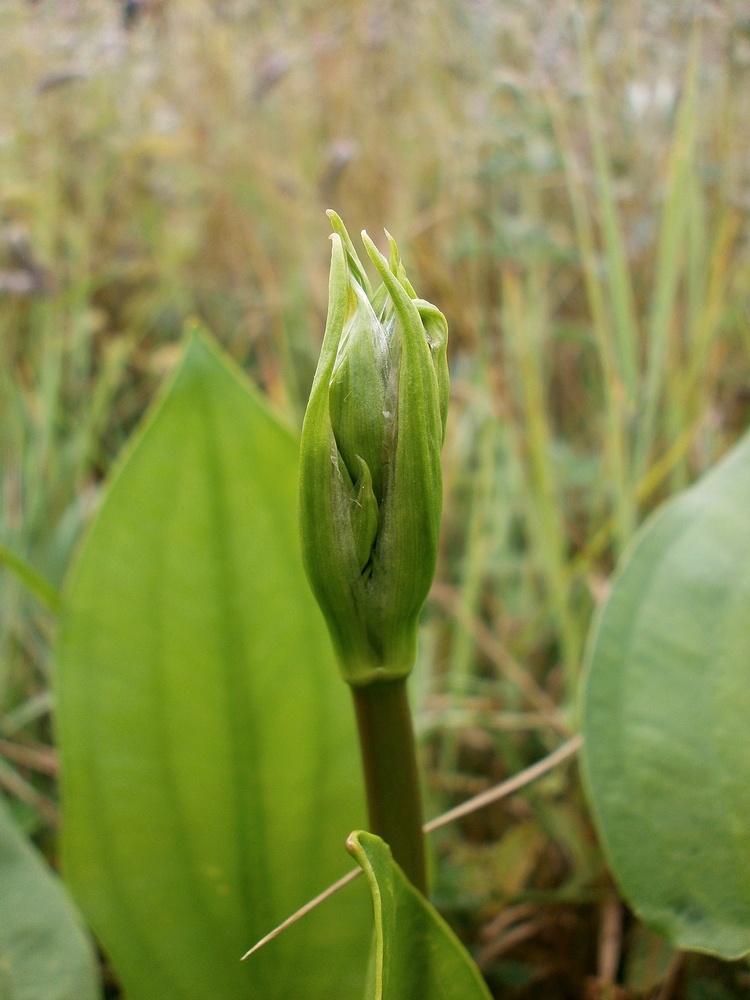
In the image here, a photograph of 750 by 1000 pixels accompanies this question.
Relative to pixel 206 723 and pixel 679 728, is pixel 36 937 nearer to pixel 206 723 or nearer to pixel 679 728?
pixel 206 723

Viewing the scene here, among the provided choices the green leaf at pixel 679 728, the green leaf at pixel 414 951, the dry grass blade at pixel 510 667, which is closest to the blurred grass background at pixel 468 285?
the dry grass blade at pixel 510 667

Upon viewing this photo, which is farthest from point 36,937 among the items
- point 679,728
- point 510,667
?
point 510,667

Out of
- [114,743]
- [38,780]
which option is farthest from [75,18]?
[114,743]

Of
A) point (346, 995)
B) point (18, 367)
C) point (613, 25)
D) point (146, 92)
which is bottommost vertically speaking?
point (346, 995)

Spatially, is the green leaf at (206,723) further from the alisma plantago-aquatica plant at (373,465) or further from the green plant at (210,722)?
the alisma plantago-aquatica plant at (373,465)

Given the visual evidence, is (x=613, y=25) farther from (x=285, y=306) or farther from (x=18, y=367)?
(x=18, y=367)

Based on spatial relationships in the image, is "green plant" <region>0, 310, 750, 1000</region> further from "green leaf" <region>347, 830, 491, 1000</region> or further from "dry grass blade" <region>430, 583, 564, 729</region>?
"dry grass blade" <region>430, 583, 564, 729</region>
